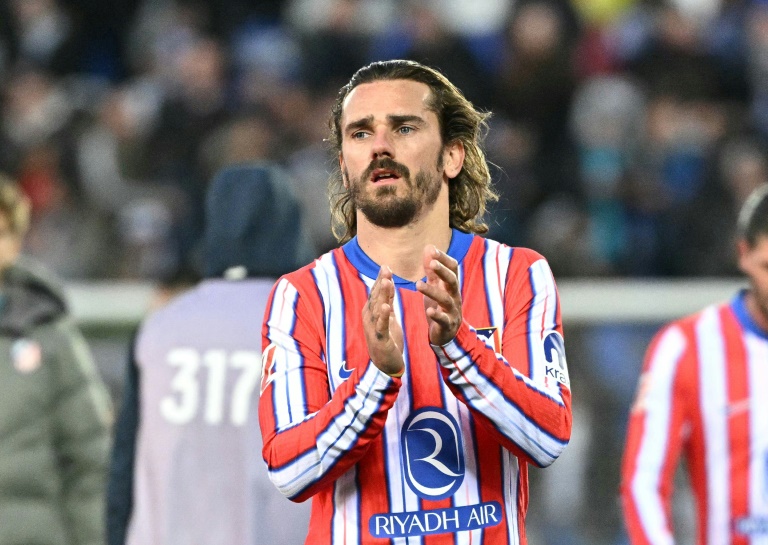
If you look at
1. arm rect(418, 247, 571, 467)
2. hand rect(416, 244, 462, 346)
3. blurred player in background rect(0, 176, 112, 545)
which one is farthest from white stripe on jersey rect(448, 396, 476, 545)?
blurred player in background rect(0, 176, 112, 545)

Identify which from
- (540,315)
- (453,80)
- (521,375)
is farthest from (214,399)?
(453,80)

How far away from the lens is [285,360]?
99.1 inches

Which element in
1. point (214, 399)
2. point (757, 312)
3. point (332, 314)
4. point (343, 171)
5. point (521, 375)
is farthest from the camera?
point (757, 312)

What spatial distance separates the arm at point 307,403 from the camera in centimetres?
230

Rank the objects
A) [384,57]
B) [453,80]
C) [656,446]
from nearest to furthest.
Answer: [656,446]
[453,80]
[384,57]

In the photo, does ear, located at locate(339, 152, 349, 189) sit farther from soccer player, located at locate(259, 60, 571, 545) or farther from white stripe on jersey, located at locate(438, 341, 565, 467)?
white stripe on jersey, located at locate(438, 341, 565, 467)

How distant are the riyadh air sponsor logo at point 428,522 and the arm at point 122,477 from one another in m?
1.41

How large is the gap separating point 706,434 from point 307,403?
1777 millimetres

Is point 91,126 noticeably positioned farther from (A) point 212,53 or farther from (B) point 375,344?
(B) point 375,344

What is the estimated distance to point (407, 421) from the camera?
8.11 ft

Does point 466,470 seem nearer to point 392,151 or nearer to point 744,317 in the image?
point 392,151

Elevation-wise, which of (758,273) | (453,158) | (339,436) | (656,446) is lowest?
(339,436)

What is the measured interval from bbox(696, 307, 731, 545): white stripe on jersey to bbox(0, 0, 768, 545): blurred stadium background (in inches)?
132

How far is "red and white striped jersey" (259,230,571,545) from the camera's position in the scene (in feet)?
7.61
